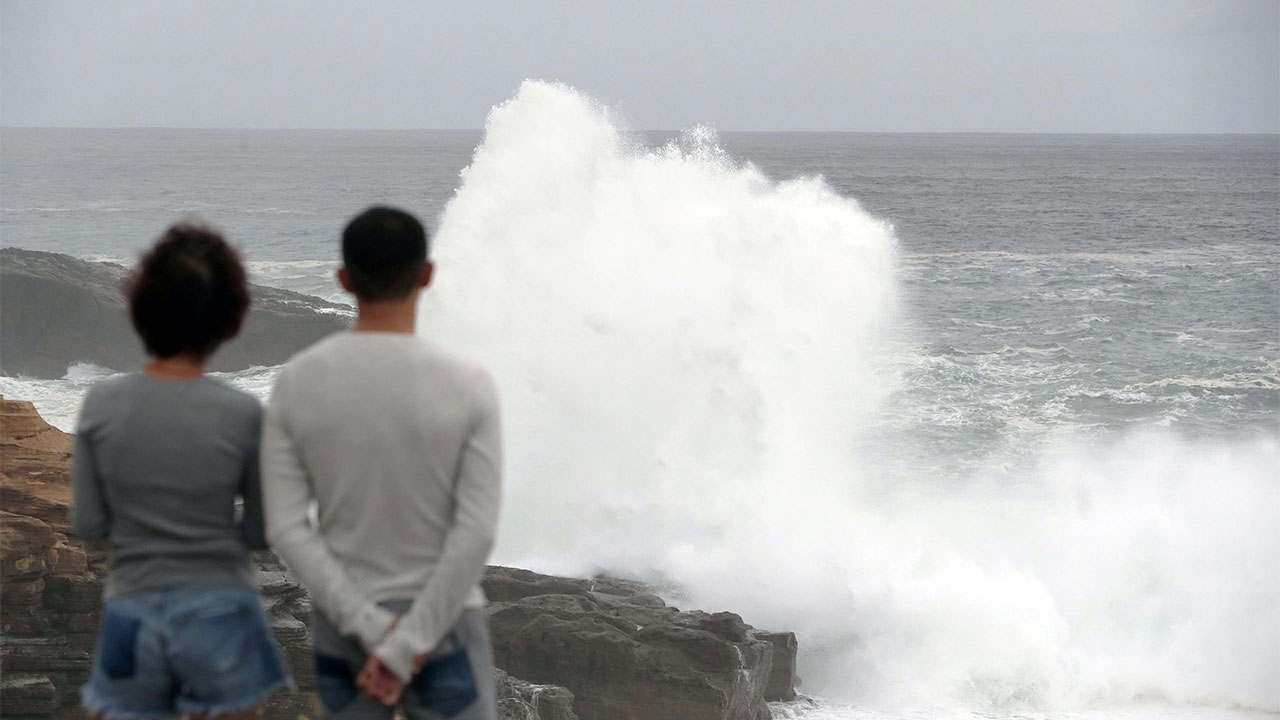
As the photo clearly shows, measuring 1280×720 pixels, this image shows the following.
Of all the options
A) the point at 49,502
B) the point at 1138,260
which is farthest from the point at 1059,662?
the point at 1138,260

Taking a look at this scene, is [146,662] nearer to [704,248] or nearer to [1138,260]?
[704,248]

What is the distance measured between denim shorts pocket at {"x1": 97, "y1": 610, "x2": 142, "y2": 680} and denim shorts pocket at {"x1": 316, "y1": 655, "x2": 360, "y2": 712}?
13.4 inches

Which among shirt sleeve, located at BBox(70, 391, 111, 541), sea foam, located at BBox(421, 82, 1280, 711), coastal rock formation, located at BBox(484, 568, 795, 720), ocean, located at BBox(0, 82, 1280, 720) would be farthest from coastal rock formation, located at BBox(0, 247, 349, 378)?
→ shirt sleeve, located at BBox(70, 391, 111, 541)

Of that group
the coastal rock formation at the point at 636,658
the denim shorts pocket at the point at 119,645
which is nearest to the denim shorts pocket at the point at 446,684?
the denim shorts pocket at the point at 119,645

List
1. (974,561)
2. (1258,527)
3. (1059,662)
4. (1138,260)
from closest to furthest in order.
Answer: (1059,662)
(974,561)
(1258,527)
(1138,260)

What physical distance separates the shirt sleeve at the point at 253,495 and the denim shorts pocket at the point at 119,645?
0.25 metres

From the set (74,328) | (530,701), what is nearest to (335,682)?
(530,701)

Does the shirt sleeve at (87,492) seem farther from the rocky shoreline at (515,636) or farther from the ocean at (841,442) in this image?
the ocean at (841,442)

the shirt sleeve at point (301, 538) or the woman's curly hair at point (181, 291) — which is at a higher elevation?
the woman's curly hair at point (181, 291)

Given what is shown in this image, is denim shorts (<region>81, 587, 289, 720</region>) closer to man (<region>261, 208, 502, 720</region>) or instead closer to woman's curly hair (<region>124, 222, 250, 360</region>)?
man (<region>261, 208, 502, 720</region>)

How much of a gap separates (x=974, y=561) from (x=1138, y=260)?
30.2 metres

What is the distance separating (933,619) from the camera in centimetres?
1268

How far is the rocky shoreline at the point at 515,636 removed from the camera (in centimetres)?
597

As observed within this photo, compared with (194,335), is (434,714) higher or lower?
lower
